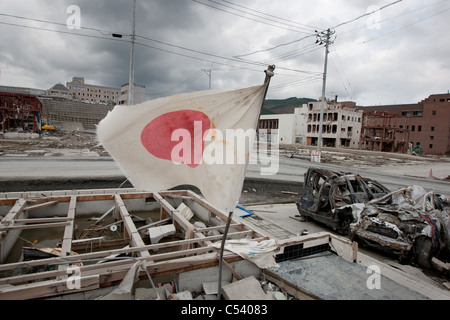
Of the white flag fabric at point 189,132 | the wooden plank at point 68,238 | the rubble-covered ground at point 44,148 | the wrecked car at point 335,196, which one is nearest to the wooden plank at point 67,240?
the wooden plank at point 68,238

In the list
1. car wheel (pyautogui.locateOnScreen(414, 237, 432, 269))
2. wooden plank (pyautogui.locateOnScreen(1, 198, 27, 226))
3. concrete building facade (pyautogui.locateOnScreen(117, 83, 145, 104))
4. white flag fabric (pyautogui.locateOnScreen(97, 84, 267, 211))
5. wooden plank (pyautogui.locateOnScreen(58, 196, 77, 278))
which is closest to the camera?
white flag fabric (pyautogui.locateOnScreen(97, 84, 267, 211))

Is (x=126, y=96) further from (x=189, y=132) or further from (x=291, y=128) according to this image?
(x=291, y=128)

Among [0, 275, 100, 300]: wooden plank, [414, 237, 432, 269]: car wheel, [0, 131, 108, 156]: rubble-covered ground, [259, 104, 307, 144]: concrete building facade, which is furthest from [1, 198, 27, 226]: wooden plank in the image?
[259, 104, 307, 144]: concrete building facade

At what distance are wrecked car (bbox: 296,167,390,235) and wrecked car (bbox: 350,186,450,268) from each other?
52 centimetres

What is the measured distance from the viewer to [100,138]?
2.78 m

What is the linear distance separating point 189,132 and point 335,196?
254 inches

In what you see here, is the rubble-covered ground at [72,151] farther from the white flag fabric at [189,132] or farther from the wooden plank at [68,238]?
the white flag fabric at [189,132]

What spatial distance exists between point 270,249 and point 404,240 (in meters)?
3.48

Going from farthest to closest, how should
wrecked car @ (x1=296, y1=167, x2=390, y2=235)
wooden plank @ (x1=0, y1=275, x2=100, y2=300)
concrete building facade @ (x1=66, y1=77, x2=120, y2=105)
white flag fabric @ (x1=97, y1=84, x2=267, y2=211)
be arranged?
concrete building facade @ (x1=66, y1=77, x2=120, y2=105) → wrecked car @ (x1=296, y1=167, x2=390, y2=235) → wooden plank @ (x1=0, y1=275, x2=100, y2=300) → white flag fabric @ (x1=97, y1=84, x2=267, y2=211)

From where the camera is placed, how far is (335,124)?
204 ft

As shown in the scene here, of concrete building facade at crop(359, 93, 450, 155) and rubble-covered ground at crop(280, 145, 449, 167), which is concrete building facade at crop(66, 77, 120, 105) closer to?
rubble-covered ground at crop(280, 145, 449, 167)

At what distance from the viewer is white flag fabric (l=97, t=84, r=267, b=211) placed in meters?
2.71
